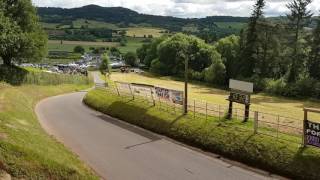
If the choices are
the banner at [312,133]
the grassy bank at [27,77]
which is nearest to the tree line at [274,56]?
the grassy bank at [27,77]

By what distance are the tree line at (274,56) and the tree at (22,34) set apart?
22225mm

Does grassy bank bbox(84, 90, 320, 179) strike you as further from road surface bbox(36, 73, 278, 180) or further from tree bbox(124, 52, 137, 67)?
tree bbox(124, 52, 137, 67)

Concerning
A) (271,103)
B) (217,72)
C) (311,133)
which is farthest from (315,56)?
(311,133)

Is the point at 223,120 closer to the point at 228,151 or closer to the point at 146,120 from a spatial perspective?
the point at 228,151

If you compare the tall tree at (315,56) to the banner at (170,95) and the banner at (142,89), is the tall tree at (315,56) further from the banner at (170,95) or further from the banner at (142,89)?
the banner at (170,95)

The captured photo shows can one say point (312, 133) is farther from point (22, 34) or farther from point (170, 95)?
point (22, 34)

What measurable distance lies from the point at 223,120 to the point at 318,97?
1477 inches

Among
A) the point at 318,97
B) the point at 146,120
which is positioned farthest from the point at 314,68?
the point at 146,120

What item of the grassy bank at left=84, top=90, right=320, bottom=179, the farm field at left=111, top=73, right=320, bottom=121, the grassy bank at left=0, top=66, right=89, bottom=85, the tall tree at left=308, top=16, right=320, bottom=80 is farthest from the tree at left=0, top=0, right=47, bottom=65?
the tall tree at left=308, top=16, right=320, bottom=80

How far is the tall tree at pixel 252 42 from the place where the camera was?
8212 centimetres

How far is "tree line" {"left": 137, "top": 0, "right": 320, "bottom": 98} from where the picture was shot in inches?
2864

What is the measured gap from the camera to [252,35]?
3243 inches

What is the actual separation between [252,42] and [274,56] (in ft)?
15.6

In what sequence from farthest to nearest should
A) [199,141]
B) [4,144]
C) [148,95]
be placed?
1. [148,95]
2. [199,141]
3. [4,144]
